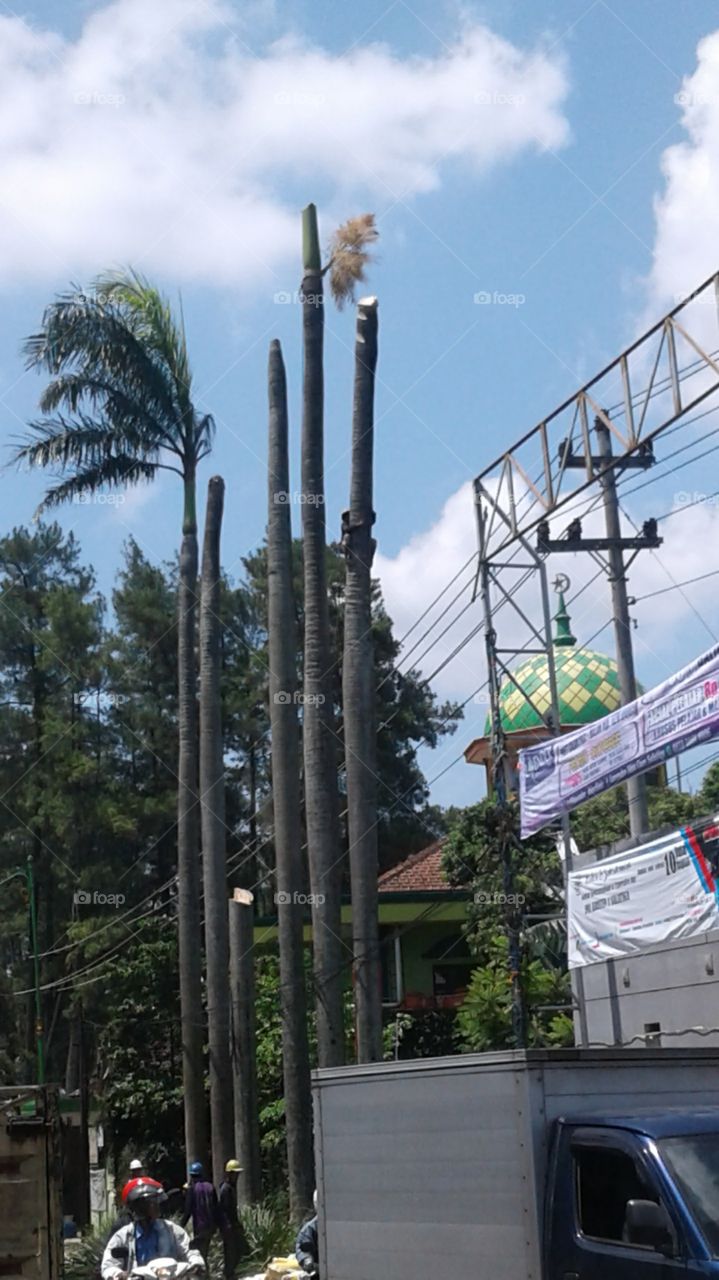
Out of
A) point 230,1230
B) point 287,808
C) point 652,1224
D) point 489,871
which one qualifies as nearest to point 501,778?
point 287,808

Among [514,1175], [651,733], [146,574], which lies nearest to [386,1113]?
[514,1175]

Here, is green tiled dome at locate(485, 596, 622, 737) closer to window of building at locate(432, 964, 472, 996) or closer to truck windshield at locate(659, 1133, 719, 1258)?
window of building at locate(432, 964, 472, 996)

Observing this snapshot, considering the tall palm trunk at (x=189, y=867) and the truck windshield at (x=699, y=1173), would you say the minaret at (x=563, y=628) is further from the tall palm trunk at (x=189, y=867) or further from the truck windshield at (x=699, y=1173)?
the truck windshield at (x=699, y=1173)

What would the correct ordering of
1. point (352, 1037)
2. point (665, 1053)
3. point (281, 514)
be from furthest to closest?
point (352, 1037)
point (281, 514)
point (665, 1053)

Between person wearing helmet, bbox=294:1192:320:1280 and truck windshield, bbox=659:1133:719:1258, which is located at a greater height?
truck windshield, bbox=659:1133:719:1258

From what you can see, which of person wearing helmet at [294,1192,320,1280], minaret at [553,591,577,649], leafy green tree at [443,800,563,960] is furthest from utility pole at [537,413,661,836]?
minaret at [553,591,577,649]

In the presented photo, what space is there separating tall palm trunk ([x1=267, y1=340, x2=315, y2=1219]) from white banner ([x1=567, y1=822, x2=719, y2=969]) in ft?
12.6

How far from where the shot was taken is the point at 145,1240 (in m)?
10.2

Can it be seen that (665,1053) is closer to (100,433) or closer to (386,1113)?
(386,1113)

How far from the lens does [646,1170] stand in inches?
293

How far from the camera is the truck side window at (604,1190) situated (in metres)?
7.66

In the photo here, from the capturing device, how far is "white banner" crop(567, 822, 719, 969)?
18.6m

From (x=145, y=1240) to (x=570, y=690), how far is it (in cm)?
3699

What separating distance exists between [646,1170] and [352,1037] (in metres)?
25.8
